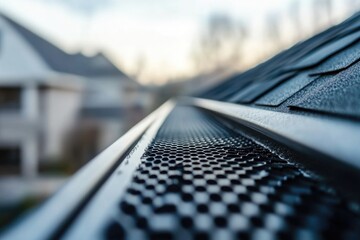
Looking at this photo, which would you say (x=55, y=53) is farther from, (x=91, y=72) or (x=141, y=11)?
(x=141, y=11)

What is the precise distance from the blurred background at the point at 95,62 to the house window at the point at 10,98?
0.16ft

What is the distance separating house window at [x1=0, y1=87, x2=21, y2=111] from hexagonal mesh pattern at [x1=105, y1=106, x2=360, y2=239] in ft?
47.7

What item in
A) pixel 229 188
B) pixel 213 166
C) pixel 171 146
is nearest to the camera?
pixel 229 188

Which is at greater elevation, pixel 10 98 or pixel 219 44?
pixel 219 44

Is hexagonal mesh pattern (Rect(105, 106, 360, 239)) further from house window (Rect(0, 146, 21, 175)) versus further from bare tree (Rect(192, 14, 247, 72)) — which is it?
bare tree (Rect(192, 14, 247, 72))

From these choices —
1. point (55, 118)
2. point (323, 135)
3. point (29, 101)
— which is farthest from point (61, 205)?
point (55, 118)

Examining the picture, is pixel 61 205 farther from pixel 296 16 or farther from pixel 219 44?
pixel 219 44

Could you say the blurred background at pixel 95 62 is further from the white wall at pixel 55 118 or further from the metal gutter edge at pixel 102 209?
the metal gutter edge at pixel 102 209

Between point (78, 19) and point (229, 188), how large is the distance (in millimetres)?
25419

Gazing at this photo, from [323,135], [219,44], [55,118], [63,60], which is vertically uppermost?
[219,44]

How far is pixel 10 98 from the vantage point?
13.2 meters

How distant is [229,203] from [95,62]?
2132 cm

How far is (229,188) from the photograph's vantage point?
0.54 m

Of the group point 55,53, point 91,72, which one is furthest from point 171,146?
point 91,72
